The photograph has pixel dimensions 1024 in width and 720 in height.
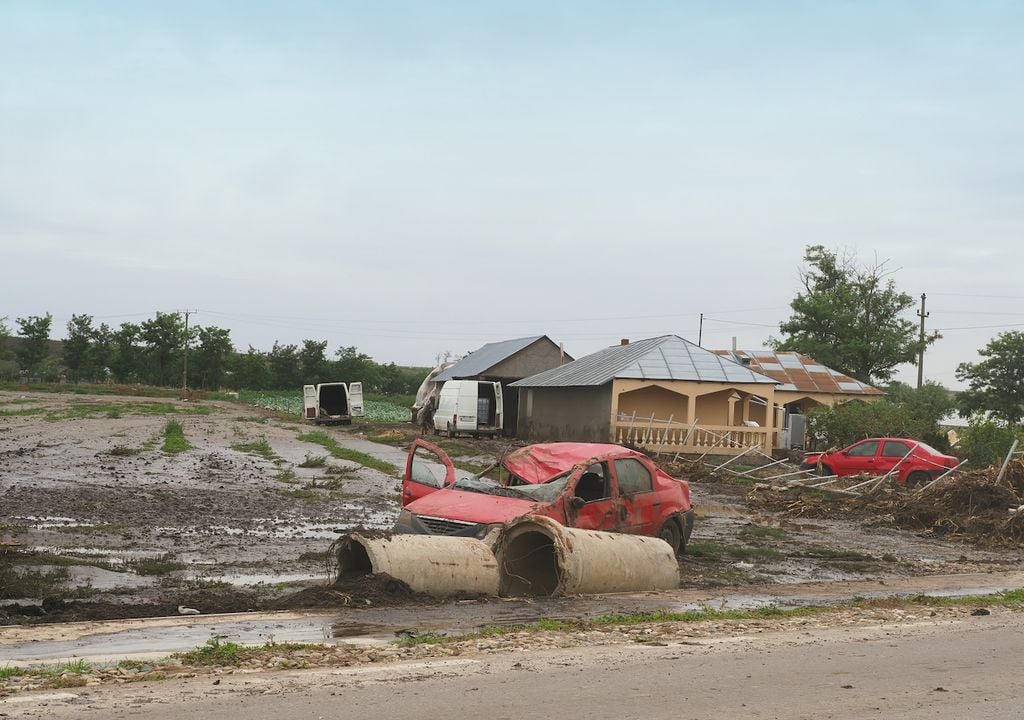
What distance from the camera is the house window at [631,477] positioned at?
1366cm

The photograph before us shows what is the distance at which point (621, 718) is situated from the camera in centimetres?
618

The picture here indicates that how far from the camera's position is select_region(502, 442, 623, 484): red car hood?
13.5m

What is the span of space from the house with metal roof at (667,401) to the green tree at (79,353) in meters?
66.3

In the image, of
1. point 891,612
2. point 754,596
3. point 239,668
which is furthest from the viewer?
point 754,596

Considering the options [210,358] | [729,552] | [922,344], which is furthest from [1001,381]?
[210,358]

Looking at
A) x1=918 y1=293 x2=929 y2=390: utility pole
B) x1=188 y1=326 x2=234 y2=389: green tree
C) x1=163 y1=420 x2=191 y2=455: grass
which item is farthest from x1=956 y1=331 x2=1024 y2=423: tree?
x1=188 y1=326 x2=234 y2=389: green tree

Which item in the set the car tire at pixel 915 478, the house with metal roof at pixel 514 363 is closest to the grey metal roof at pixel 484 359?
the house with metal roof at pixel 514 363

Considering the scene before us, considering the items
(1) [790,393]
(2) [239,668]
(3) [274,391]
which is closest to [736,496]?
(2) [239,668]

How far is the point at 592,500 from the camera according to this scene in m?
13.4

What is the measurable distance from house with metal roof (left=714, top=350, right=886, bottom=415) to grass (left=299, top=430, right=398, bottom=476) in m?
19.7

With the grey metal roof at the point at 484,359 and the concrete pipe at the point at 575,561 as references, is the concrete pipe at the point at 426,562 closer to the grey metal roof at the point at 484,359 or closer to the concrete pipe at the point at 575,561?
the concrete pipe at the point at 575,561

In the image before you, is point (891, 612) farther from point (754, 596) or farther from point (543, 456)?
point (543, 456)

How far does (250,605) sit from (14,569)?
2.83 metres

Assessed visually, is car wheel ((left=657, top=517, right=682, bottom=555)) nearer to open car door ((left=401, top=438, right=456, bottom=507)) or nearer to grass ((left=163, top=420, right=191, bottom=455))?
open car door ((left=401, top=438, right=456, bottom=507))
